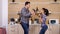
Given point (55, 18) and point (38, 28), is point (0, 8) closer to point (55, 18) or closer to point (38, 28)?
point (38, 28)

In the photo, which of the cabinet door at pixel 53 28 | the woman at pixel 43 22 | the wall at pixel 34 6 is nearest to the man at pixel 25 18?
the woman at pixel 43 22

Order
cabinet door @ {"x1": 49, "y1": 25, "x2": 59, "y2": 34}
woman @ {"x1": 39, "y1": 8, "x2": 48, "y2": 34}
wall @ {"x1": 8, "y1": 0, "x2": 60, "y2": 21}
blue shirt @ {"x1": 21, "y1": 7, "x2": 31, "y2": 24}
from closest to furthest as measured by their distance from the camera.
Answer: blue shirt @ {"x1": 21, "y1": 7, "x2": 31, "y2": 24} → woman @ {"x1": 39, "y1": 8, "x2": 48, "y2": 34} → cabinet door @ {"x1": 49, "y1": 25, "x2": 59, "y2": 34} → wall @ {"x1": 8, "y1": 0, "x2": 60, "y2": 21}

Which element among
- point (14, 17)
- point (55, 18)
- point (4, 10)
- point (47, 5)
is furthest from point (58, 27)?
point (4, 10)

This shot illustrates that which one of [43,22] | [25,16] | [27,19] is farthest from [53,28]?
[25,16]

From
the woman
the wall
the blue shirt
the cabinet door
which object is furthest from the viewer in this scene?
the wall

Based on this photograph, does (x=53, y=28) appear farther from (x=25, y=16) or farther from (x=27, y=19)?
(x=25, y=16)

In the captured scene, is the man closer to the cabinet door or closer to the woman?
the woman

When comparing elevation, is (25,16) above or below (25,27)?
above

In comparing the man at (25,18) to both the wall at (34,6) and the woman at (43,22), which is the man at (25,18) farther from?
the wall at (34,6)

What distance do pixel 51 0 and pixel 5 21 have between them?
1830 millimetres

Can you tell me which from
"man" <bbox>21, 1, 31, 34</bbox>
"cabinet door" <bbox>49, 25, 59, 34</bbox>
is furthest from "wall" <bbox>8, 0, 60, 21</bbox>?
"man" <bbox>21, 1, 31, 34</bbox>

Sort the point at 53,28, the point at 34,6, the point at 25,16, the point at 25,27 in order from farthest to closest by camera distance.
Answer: the point at 34,6
the point at 53,28
the point at 25,27
the point at 25,16

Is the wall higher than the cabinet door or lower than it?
higher

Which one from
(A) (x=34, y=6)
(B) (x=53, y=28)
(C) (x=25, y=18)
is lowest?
(B) (x=53, y=28)
